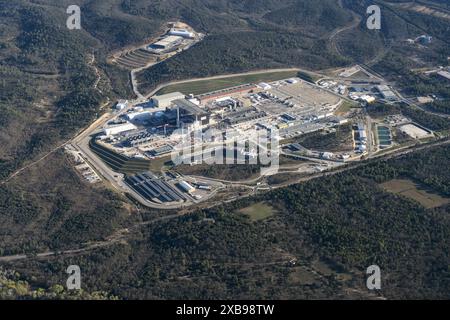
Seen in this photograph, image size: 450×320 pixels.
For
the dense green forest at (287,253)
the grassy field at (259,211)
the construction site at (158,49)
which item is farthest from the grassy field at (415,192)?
the construction site at (158,49)

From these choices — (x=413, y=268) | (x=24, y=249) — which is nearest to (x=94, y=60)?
(x=24, y=249)

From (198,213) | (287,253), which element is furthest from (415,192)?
(198,213)

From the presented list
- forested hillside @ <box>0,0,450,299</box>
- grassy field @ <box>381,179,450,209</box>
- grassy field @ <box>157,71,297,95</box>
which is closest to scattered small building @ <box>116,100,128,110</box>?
forested hillside @ <box>0,0,450,299</box>

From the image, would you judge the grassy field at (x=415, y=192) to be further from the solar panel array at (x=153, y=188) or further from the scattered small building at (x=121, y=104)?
the scattered small building at (x=121, y=104)

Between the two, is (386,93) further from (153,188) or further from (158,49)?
(153,188)

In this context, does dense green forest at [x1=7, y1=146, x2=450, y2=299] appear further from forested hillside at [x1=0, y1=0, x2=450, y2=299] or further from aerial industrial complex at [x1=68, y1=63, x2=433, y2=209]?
aerial industrial complex at [x1=68, y1=63, x2=433, y2=209]
